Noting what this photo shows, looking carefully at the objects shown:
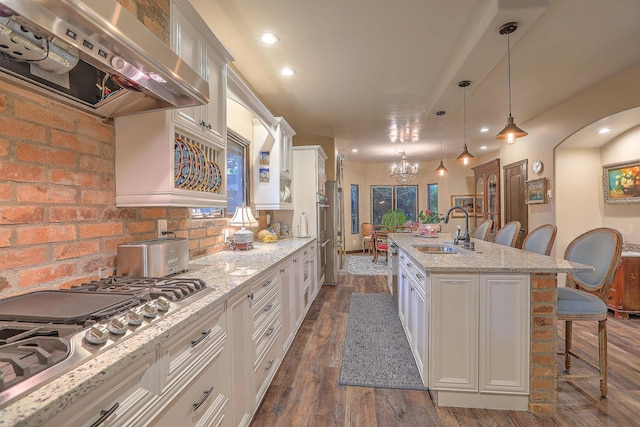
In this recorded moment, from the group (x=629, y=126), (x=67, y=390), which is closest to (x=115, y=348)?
(x=67, y=390)

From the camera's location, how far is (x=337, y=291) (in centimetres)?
461

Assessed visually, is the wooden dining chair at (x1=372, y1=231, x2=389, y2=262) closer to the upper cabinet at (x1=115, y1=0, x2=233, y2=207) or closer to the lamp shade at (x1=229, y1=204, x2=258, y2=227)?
the lamp shade at (x1=229, y1=204, x2=258, y2=227)

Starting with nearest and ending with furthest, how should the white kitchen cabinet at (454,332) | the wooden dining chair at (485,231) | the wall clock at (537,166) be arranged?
the white kitchen cabinet at (454,332)
the wooden dining chair at (485,231)
the wall clock at (537,166)

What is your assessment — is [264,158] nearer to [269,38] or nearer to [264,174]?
[264,174]

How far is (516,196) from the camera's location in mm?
5254

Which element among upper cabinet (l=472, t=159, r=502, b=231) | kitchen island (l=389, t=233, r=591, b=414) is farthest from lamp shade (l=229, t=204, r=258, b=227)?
upper cabinet (l=472, t=159, r=502, b=231)

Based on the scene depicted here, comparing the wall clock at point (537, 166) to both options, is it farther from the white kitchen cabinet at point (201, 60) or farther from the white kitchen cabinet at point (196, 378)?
the white kitchen cabinet at point (196, 378)

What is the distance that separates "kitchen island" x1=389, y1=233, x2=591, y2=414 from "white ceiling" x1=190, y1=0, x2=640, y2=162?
1.70 m

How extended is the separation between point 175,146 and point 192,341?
97cm

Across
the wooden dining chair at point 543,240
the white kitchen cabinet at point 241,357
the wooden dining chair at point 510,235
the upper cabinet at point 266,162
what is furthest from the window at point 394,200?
the white kitchen cabinet at point 241,357

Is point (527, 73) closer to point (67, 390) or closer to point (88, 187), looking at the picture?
point (88, 187)

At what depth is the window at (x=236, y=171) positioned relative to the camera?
306 cm

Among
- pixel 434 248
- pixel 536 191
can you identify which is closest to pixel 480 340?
pixel 434 248

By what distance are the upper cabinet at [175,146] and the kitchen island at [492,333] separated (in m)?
1.47
